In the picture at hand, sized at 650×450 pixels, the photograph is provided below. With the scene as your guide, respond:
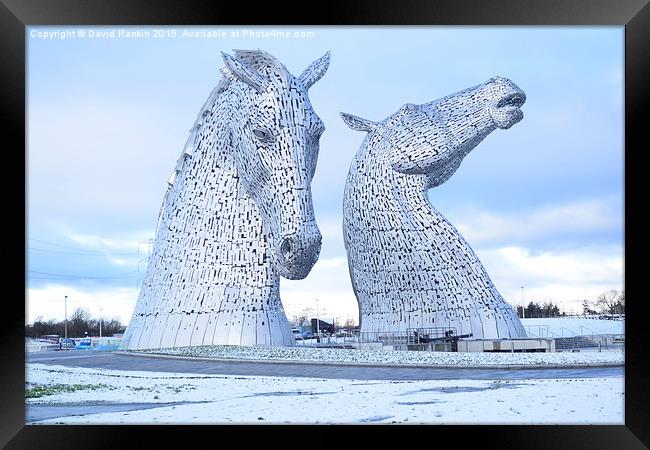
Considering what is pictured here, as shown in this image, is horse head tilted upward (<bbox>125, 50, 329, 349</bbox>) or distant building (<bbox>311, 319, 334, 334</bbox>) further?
distant building (<bbox>311, 319, 334, 334</bbox>)

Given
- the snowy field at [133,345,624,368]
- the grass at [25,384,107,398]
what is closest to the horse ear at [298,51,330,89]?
the snowy field at [133,345,624,368]

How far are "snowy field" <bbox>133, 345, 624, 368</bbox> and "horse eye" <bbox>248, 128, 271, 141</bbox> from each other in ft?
9.88

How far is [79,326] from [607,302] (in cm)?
1802

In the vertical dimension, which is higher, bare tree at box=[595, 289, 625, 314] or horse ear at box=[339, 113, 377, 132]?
horse ear at box=[339, 113, 377, 132]

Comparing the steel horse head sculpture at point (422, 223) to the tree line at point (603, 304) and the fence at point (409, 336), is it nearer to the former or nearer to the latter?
the fence at point (409, 336)

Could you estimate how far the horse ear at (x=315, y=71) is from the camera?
36.6 ft

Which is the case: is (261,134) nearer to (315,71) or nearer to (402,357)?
(315,71)

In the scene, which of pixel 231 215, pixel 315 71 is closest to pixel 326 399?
pixel 231 215

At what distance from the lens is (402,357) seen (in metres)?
12.0

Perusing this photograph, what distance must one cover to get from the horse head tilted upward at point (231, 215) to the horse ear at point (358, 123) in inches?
234

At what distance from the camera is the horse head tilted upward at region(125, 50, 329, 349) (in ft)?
33.8

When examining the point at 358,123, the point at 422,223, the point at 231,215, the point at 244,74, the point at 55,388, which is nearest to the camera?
the point at 55,388

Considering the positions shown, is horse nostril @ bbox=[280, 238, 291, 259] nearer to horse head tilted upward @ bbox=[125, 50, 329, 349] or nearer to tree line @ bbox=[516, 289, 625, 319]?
horse head tilted upward @ bbox=[125, 50, 329, 349]
